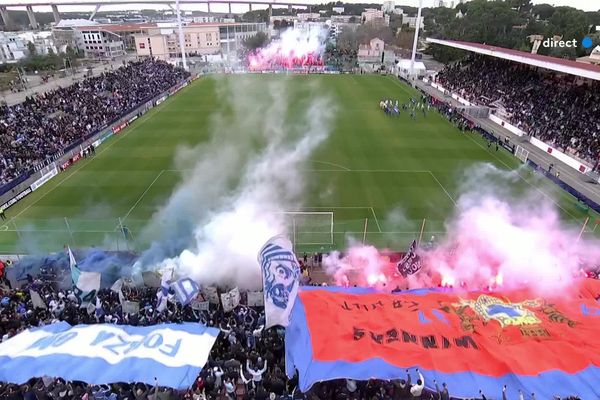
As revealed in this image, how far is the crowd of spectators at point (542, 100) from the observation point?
92.3 feet

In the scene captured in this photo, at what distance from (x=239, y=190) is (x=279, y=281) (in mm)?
12277

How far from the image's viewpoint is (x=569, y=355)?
376 inches

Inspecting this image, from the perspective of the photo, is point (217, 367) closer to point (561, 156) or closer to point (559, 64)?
point (561, 156)

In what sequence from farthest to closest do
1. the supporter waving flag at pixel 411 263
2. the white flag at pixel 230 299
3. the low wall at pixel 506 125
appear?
the low wall at pixel 506 125, the supporter waving flag at pixel 411 263, the white flag at pixel 230 299

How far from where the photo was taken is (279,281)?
33.4 feet

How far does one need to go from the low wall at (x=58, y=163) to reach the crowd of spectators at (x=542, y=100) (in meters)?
34.2

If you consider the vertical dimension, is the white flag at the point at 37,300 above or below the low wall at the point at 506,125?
above

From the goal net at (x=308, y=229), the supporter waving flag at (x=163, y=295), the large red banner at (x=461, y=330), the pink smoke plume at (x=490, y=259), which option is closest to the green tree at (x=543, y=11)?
the pink smoke plume at (x=490, y=259)

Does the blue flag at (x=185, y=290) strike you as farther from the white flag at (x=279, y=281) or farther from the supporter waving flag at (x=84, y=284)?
the white flag at (x=279, y=281)

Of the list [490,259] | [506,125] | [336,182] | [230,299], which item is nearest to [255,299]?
[230,299]

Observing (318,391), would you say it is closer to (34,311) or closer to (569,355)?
(569,355)

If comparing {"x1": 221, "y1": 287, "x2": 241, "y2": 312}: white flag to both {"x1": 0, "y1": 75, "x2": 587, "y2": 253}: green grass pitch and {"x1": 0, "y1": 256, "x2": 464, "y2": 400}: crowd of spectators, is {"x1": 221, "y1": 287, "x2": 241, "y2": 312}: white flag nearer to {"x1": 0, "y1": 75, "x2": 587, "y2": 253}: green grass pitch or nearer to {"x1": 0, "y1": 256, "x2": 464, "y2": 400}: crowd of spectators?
{"x1": 0, "y1": 256, "x2": 464, "y2": 400}: crowd of spectators

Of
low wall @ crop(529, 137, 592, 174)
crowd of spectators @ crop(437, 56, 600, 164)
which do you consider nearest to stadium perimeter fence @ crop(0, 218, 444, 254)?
low wall @ crop(529, 137, 592, 174)

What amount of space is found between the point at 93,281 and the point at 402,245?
11.5 metres
